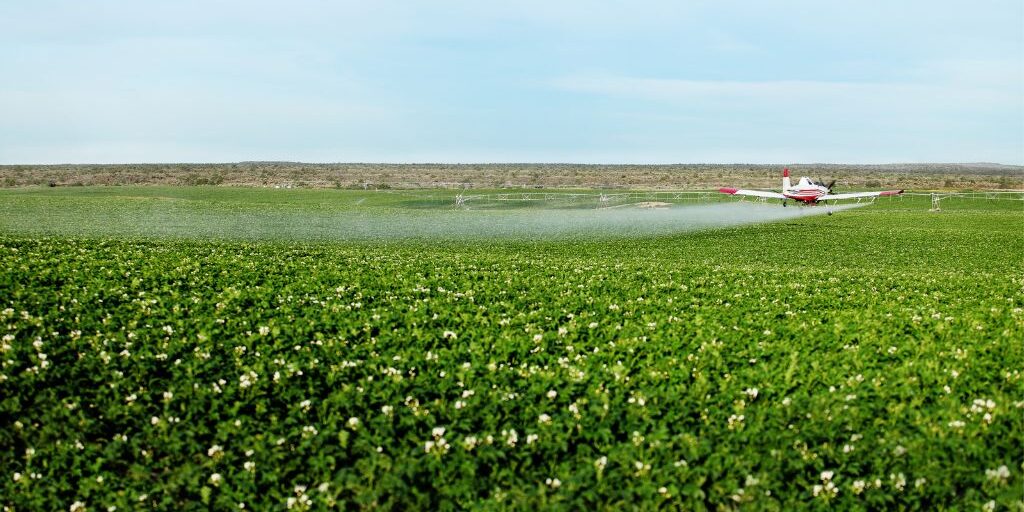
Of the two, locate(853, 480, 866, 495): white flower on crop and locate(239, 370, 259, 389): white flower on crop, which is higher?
locate(239, 370, 259, 389): white flower on crop

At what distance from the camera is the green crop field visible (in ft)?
33.2

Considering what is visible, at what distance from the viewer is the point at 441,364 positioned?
13.4 metres

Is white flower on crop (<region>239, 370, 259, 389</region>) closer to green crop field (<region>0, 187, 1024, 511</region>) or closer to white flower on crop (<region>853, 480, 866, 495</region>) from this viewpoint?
green crop field (<region>0, 187, 1024, 511</region>)

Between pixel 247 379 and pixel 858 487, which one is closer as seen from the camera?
pixel 858 487

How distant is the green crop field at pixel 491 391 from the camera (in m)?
10.1

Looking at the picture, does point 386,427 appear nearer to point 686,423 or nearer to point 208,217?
point 686,423

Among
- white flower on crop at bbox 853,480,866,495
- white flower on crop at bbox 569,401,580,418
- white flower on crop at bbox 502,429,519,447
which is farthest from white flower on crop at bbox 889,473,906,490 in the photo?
white flower on crop at bbox 502,429,519,447

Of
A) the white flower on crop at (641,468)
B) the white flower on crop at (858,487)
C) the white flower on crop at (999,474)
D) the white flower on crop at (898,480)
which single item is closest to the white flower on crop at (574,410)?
the white flower on crop at (641,468)

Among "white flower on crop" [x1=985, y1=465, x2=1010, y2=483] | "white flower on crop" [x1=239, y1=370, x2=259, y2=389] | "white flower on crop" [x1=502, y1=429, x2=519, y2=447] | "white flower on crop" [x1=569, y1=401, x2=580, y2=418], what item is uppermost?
"white flower on crop" [x1=239, y1=370, x2=259, y2=389]

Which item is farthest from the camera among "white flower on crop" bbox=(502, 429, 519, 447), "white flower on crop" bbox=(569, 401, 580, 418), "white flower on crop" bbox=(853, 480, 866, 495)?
"white flower on crop" bbox=(569, 401, 580, 418)

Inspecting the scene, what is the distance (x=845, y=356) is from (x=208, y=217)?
2564 inches

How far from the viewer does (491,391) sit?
40.6ft

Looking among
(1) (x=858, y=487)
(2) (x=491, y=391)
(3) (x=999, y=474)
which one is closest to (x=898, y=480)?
(1) (x=858, y=487)

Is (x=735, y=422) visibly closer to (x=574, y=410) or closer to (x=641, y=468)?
(x=641, y=468)
